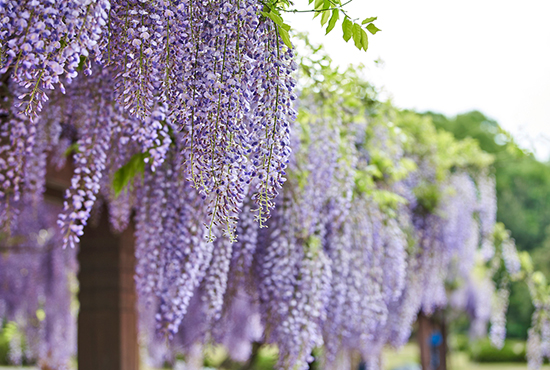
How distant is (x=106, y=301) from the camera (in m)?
4.03

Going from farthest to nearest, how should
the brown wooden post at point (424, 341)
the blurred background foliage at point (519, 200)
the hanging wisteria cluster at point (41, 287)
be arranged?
1. the blurred background foliage at point (519, 200)
2. the brown wooden post at point (424, 341)
3. the hanging wisteria cluster at point (41, 287)

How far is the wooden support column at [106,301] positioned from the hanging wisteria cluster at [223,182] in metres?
0.27

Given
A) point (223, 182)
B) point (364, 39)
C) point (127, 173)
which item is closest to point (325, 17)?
point (364, 39)

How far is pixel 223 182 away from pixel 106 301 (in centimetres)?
274

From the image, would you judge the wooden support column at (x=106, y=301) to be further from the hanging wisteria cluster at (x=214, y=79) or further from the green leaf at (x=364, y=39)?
the green leaf at (x=364, y=39)

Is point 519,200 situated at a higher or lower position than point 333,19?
higher

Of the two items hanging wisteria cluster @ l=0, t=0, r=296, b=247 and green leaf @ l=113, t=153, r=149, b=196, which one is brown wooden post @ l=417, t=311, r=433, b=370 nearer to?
green leaf @ l=113, t=153, r=149, b=196

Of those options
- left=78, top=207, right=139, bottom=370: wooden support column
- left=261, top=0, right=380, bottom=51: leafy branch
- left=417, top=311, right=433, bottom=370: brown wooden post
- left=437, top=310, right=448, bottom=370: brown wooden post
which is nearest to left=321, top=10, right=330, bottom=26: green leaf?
left=261, top=0, right=380, bottom=51: leafy branch

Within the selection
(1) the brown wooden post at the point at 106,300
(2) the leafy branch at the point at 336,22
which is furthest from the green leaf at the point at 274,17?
(1) the brown wooden post at the point at 106,300

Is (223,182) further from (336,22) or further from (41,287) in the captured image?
(41,287)

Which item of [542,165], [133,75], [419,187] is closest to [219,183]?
[133,75]

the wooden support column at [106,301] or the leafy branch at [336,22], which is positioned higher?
the leafy branch at [336,22]

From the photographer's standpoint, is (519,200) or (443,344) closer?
(443,344)

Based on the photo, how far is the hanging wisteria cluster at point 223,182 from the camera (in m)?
1.68
